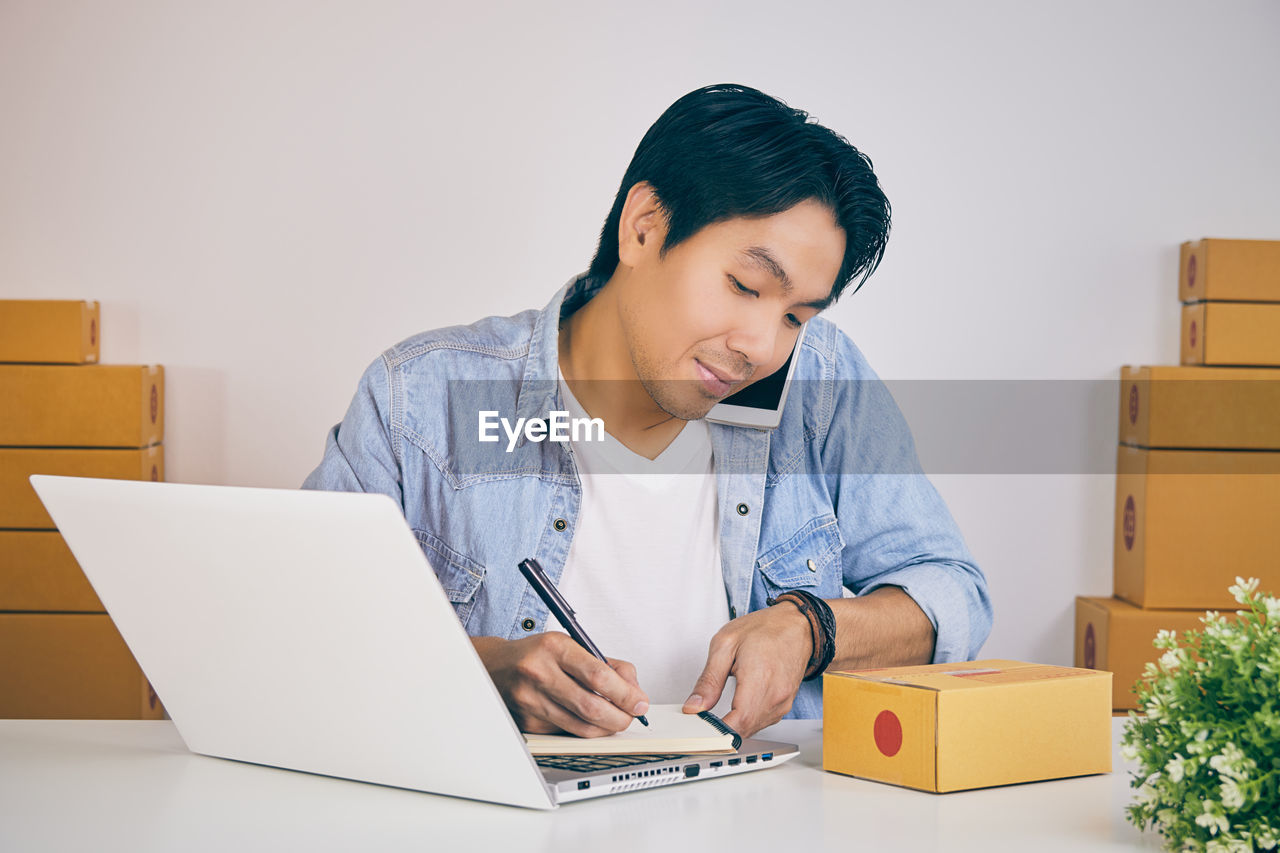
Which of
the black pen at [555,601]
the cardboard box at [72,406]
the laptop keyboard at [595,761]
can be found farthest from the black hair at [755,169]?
the cardboard box at [72,406]

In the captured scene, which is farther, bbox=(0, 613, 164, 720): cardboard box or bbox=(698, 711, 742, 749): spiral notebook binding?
bbox=(0, 613, 164, 720): cardboard box

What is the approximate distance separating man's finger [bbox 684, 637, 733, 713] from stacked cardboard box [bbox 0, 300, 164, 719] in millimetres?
1575

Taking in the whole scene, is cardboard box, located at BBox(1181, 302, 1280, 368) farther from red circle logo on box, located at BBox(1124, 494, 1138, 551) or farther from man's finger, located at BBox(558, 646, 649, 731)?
man's finger, located at BBox(558, 646, 649, 731)

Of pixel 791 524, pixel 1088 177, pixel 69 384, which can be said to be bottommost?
pixel 791 524

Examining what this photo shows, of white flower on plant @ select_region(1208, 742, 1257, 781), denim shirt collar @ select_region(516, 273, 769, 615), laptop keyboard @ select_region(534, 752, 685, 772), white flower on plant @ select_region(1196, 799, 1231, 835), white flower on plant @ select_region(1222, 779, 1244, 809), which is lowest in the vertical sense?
laptop keyboard @ select_region(534, 752, 685, 772)

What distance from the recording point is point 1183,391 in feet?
7.13

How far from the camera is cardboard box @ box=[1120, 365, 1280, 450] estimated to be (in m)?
2.16

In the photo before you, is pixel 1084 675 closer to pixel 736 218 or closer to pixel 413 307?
pixel 736 218

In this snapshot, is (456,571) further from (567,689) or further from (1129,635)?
(1129,635)

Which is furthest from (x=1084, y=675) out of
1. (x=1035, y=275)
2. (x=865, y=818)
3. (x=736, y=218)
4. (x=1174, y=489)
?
(x=1035, y=275)

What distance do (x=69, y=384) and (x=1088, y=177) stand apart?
2121 millimetres

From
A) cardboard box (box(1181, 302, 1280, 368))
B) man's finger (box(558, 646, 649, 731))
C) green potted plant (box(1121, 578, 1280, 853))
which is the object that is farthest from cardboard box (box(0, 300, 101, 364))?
cardboard box (box(1181, 302, 1280, 368))

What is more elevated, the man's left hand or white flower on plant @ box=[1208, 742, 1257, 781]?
white flower on plant @ box=[1208, 742, 1257, 781]

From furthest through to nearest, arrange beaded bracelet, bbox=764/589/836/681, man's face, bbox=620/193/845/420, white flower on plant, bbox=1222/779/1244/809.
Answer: man's face, bbox=620/193/845/420 < beaded bracelet, bbox=764/589/836/681 < white flower on plant, bbox=1222/779/1244/809
